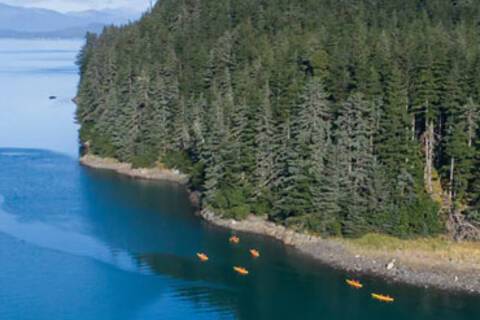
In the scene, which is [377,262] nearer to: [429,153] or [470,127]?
[429,153]

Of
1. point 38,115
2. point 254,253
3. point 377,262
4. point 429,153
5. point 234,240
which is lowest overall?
point 254,253

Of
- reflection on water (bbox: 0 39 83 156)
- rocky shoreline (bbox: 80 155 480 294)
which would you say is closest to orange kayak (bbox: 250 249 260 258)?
rocky shoreline (bbox: 80 155 480 294)

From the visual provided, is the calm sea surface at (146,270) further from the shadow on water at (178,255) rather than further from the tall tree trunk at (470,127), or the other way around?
the tall tree trunk at (470,127)

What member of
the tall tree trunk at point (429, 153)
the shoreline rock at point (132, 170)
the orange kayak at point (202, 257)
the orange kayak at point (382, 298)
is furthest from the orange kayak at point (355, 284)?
the shoreline rock at point (132, 170)

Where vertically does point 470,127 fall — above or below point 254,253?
above

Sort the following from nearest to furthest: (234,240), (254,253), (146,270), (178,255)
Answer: (146,270) < (254,253) < (178,255) < (234,240)

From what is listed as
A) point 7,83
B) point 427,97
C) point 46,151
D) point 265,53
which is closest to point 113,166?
point 46,151

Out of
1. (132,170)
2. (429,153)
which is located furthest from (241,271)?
(132,170)

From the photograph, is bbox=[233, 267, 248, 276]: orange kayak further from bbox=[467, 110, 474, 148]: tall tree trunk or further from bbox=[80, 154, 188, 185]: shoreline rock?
bbox=[80, 154, 188, 185]: shoreline rock

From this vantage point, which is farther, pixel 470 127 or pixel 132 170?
pixel 132 170
